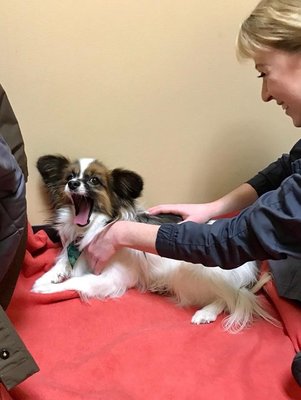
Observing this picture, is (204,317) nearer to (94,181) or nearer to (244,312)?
(244,312)

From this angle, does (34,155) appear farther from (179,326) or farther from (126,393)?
(126,393)

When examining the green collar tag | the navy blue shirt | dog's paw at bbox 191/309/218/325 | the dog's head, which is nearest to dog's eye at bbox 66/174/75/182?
the dog's head

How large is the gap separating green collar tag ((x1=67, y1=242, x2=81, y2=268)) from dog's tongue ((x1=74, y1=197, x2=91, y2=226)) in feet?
0.33

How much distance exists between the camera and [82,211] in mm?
1745

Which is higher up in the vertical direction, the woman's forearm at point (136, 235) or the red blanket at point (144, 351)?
the woman's forearm at point (136, 235)

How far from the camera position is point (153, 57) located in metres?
1.76

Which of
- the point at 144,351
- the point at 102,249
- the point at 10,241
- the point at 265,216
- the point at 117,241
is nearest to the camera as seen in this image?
the point at 10,241

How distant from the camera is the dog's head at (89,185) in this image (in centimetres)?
171

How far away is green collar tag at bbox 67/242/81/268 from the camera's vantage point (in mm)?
1772

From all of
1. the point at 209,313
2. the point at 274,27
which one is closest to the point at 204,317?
the point at 209,313

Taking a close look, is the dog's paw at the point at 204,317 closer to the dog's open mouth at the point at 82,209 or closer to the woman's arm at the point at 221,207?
the woman's arm at the point at 221,207

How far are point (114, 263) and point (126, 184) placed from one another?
280 millimetres

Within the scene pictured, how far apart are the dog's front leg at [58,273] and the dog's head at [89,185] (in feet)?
0.55

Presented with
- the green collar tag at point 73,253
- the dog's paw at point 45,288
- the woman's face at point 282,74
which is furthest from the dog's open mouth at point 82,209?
the woman's face at point 282,74
